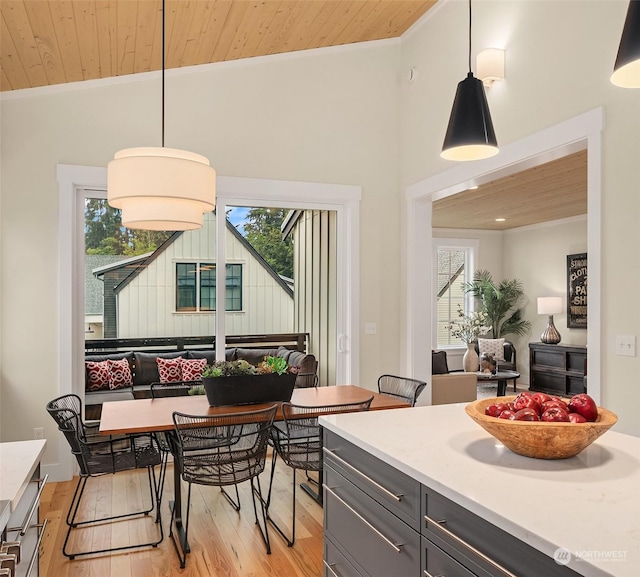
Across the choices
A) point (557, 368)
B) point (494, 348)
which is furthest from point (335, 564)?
point (494, 348)

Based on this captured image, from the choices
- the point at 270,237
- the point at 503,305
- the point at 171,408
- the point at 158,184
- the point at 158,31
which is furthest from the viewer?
the point at 503,305

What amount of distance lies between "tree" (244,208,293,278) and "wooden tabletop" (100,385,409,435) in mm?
1414

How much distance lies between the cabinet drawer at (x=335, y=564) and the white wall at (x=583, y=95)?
1684 millimetres

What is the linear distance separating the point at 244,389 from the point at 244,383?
4 centimetres

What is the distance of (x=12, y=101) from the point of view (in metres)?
4.12

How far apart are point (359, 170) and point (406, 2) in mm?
1397

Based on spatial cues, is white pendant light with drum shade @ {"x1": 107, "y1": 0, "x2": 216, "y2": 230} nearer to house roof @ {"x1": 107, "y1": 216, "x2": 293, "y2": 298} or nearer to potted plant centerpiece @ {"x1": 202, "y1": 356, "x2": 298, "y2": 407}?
potted plant centerpiece @ {"x1": 202, "y1": 356, "x2": 298, "y2": 407}

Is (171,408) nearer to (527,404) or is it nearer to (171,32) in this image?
(527,404)

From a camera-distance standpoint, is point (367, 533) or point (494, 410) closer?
point (494, 410)

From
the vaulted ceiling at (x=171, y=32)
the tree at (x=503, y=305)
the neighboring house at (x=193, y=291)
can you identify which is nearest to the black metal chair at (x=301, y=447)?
the neighboring house at (x=193, y=291)

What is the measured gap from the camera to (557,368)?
804cm

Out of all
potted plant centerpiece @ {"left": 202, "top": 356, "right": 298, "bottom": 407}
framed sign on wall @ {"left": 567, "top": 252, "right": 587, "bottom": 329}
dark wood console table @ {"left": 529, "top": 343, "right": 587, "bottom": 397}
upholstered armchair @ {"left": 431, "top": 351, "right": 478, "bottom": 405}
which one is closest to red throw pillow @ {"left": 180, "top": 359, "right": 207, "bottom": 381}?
potted plant centerpiece @ {"left": 202, "top": 356, "right": 298, "bottom": 407}

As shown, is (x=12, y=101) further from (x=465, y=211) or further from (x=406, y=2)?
(x=465, y=211)

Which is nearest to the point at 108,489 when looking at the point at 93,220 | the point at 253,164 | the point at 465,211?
the point at 93,220
